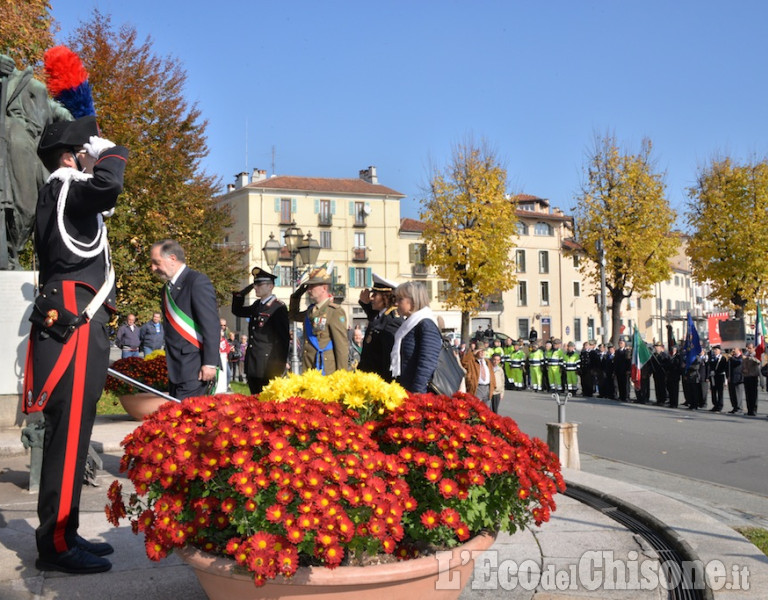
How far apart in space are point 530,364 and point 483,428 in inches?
966

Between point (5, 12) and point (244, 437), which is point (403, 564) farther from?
point (5, 12)

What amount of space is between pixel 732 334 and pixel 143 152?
57.4 ft

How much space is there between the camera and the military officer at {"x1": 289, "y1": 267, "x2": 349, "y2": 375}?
8.23 meters

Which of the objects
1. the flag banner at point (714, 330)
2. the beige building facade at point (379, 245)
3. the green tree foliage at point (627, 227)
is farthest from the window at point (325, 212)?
the flag banner at point (714, 330)

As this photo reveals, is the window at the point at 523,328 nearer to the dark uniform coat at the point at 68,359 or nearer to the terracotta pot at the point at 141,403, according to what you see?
the terracotta pot at the point at 141,403

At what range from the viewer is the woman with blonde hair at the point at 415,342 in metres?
5.79

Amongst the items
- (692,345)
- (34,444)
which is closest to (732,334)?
(692,345)

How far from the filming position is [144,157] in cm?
2294

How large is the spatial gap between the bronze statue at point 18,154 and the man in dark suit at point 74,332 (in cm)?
398

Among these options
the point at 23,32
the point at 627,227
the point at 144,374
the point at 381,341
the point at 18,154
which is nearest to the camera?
the point at 381,341

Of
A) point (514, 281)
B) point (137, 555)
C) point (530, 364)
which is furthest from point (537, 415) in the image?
point (514, 281)

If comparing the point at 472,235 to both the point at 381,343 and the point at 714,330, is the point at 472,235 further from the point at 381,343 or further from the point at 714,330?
the point at 381,343

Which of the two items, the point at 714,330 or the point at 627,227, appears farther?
the point at 627,227

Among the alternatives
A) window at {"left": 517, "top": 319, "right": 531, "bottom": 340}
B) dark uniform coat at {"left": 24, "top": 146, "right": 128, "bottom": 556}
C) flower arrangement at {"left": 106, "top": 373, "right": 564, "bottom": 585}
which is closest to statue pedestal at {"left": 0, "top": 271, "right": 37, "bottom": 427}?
dark uniform coat at {"left": 24, "top": 146, "right": 128, "bottom": 556}
